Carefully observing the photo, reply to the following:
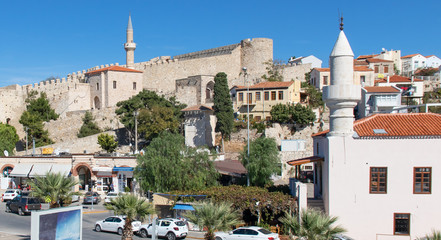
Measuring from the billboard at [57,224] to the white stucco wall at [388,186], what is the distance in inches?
439

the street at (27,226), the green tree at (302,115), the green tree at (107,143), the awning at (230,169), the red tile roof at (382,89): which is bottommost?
the street at (27,226)

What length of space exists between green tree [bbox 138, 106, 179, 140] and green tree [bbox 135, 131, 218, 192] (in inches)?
565

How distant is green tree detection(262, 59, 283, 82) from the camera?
6132 cm

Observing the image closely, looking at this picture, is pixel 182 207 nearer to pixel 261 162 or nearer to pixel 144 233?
pixel 144 233

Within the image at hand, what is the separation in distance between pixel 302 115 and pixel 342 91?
21.8 meters

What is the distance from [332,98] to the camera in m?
24.0

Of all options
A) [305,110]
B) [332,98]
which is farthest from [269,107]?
[332,98]

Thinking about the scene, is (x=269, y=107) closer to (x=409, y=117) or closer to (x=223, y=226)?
(x=409, y=117)

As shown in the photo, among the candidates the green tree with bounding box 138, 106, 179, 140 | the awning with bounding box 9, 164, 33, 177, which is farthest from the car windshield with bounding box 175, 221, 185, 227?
the green tree with bounding box 138, 106, 179, 140

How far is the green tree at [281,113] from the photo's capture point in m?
46.1

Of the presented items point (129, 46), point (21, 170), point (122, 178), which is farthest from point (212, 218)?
point (129, 46)

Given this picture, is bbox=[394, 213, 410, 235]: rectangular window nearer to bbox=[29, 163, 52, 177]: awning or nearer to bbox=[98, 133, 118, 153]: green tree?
bbox=[29, 163, 52, 177]: awning

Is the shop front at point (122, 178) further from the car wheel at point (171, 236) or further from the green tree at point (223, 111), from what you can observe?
the car wheel at point (171, 236)

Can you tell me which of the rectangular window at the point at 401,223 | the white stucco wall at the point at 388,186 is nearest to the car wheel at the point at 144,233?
the white stucco wall at the point at 388,186
